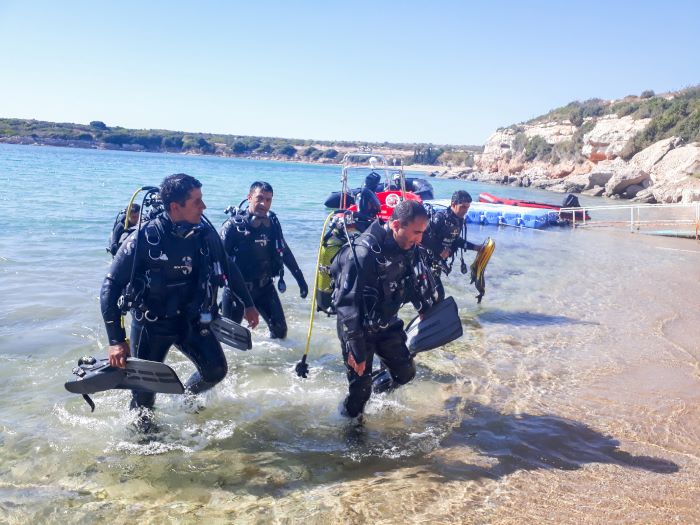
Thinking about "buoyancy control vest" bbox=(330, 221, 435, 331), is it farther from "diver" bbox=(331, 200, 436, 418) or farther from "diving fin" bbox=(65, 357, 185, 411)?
"diving fin" bbox=(65, 357, 185, 411)

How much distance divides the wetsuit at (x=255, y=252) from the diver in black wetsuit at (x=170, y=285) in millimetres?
1519

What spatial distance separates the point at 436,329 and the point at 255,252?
7.45ft

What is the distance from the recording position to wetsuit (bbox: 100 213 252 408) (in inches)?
157

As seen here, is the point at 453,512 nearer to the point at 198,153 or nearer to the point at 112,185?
the point at 112,185

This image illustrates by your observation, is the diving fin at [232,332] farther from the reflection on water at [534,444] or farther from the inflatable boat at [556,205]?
the inflatable boat at [556,205]

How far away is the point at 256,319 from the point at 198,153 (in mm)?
106038

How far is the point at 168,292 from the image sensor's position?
414cm

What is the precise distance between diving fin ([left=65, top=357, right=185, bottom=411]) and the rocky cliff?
23.8 meters

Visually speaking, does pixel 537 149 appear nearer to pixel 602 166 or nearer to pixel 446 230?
pixel 602 166

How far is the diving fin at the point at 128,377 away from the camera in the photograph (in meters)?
3.94

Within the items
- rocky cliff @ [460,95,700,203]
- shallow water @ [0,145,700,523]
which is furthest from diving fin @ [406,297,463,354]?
rocky cliff @ [460,95,700,203]

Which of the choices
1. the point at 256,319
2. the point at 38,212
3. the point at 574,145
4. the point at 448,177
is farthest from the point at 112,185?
the point at 448,177

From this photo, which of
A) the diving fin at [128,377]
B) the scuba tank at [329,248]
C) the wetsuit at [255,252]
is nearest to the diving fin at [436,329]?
the scuba tank at [329,248]

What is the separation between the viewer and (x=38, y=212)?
18.5m
